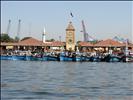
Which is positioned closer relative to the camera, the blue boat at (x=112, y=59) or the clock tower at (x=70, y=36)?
the blue boat at (x=112, y=59)

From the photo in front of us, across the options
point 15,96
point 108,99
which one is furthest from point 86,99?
point 15,96

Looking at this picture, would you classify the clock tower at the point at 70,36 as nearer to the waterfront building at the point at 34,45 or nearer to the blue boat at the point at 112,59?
the waterfront building at the point at 34,45

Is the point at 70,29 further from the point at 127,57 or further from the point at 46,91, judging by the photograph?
the point at 46,91

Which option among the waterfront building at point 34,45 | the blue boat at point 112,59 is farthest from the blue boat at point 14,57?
the waterfront building at point 34,45

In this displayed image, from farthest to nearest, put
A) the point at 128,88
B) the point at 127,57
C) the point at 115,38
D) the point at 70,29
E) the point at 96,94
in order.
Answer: the point at 115,38 < the point at 70,29 < the point at 127,57 < the point at 128,88 < the point at 96,94

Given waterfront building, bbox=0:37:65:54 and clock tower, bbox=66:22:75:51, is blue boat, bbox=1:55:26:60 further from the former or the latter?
clock tower, bbox=66:22:75:51

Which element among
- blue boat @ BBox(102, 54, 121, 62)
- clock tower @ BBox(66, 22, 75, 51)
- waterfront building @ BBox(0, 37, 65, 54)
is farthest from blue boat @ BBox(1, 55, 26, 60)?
clock tower @ BBox(66, 22, 75, 51)

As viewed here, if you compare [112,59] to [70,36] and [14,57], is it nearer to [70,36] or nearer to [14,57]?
[14,57]

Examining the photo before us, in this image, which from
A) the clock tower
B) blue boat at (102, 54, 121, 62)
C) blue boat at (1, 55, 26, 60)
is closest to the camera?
blue boat at (102, 54, 121, 62)

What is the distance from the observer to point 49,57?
115750 mm

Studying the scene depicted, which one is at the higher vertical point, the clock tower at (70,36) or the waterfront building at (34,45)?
the clock tower at (70,36)

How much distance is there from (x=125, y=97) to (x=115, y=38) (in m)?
137

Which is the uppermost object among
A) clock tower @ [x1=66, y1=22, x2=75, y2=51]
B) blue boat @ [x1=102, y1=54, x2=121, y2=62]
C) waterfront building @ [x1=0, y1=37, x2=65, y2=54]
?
clock tower @ [x1=66, y1=22, x2=75, y2=51]

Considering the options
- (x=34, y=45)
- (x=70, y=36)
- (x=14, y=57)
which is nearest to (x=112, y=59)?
(x=14, y=57)
